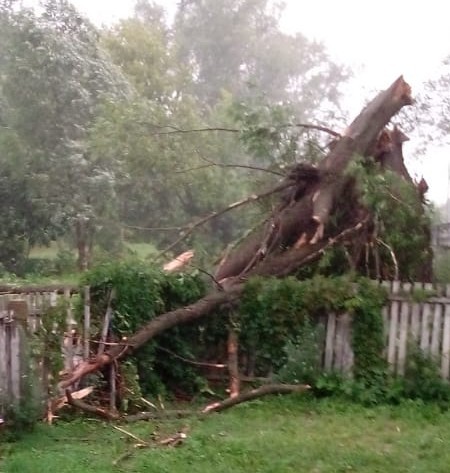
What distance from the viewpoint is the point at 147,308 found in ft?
28.1

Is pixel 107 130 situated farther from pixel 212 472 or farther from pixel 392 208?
pixel 212 472

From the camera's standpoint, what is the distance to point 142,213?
25328mm

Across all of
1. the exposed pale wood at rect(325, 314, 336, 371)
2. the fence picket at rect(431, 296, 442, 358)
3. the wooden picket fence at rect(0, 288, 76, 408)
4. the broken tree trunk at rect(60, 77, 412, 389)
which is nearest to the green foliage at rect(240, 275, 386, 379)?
the exposed pale wood at rect(325, 314, 336, 371)

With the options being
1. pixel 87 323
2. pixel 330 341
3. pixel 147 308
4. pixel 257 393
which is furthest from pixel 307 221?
pixel 87 323

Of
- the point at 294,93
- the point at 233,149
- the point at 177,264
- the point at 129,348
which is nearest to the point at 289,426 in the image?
the point at 129,348

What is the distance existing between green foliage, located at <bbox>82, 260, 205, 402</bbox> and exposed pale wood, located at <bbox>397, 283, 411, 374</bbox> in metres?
2.54

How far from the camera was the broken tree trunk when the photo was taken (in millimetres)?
9422

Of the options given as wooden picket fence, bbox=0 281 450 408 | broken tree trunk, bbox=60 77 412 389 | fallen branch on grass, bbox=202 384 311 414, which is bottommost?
fallen branch on grass, bbox=202 384 311 414

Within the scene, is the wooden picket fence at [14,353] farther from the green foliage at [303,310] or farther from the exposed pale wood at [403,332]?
the exposed pale wood at [403,332]

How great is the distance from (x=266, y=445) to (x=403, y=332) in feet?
9.27

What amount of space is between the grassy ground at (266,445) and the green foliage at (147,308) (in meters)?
1.34

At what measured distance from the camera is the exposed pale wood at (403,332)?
8227mm

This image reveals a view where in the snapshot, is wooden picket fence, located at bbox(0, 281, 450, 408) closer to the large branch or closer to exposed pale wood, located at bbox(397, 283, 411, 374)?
exposed pale wood, located at bbox(397, 283, 411, 374)

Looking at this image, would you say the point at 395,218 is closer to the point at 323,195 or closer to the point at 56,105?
the point at 323,195
